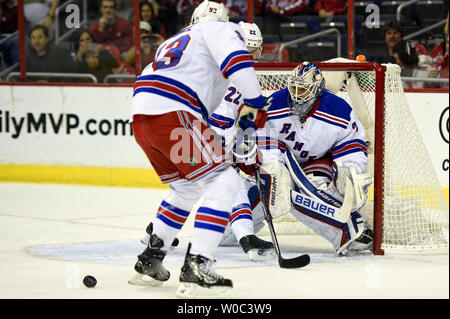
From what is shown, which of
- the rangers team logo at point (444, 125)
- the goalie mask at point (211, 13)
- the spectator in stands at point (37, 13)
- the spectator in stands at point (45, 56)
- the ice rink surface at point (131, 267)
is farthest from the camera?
the spectator in stands at point (37, 13)

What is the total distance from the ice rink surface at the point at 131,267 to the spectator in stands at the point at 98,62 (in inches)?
74.1

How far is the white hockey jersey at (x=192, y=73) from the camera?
3.59 meters

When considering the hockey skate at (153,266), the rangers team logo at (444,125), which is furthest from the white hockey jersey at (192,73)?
the rangers team logo at (444,125)

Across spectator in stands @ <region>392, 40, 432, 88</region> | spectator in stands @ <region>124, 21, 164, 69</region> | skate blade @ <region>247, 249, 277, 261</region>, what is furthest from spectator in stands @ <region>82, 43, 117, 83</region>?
skate blade @ <region>247, 249, 277, 261</region>

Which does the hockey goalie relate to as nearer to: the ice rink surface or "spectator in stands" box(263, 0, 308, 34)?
the ice rink surface

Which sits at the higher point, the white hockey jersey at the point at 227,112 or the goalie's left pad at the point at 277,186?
the white hockey jersey at the point at 227,112

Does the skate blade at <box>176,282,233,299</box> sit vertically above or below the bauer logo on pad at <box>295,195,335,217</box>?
below

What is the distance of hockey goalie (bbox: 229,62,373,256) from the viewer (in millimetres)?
4527

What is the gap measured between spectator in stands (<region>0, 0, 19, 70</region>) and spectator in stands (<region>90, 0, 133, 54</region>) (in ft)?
2.18

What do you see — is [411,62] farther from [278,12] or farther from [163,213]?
[163,213]

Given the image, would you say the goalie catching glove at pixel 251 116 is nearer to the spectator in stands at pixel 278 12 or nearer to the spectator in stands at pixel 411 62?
the spectator in stands at pixel 411 62

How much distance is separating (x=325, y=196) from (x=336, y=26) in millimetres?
2674

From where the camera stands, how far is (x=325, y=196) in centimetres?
459

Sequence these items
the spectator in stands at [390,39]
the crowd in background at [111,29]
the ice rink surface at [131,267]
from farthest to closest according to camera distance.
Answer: the crowd in background at [111,29] < the spectator in stands at [390,39] < the ice rink surface at [131,267]
